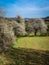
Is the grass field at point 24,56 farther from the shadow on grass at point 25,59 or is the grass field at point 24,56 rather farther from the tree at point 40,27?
the tree at point 40,27

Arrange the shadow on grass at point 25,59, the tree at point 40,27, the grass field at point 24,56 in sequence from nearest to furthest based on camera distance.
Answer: the shadow on grass at point 25,59
the grass field at point 24,56
the tree at point 40,27

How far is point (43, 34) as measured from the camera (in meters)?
62.7

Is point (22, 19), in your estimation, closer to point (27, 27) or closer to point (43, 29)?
point (27, 27)

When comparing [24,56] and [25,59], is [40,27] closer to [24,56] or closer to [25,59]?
[24,56]

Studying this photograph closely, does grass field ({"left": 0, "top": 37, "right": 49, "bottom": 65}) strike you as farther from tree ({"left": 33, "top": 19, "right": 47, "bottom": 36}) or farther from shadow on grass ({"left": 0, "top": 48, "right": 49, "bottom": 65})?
tree ({"left": 33, "top": 19, "right": 47, "bottom": 36})

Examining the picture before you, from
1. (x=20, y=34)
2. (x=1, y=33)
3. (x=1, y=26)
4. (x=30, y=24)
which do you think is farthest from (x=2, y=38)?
(x=30, y=24)

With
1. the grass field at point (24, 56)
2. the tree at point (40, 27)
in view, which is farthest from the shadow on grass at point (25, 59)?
the tree at point (40, 27)

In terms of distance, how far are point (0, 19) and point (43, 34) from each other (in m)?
36.0

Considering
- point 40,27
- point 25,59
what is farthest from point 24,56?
point 40,27

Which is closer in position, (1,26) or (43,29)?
(1,26)

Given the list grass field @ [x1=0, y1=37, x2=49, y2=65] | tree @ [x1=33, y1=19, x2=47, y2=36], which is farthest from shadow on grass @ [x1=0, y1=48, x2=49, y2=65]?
tree @ [x1=33, y1=19, x2=47, y2=36]

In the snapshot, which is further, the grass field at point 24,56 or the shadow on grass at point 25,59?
the grass field at point 24,56

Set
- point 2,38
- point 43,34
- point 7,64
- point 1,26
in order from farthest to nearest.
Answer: point 43,34
point 1,26
point 2,38
point 7,64

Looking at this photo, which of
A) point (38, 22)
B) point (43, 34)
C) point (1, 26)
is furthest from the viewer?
point (38, 22)
